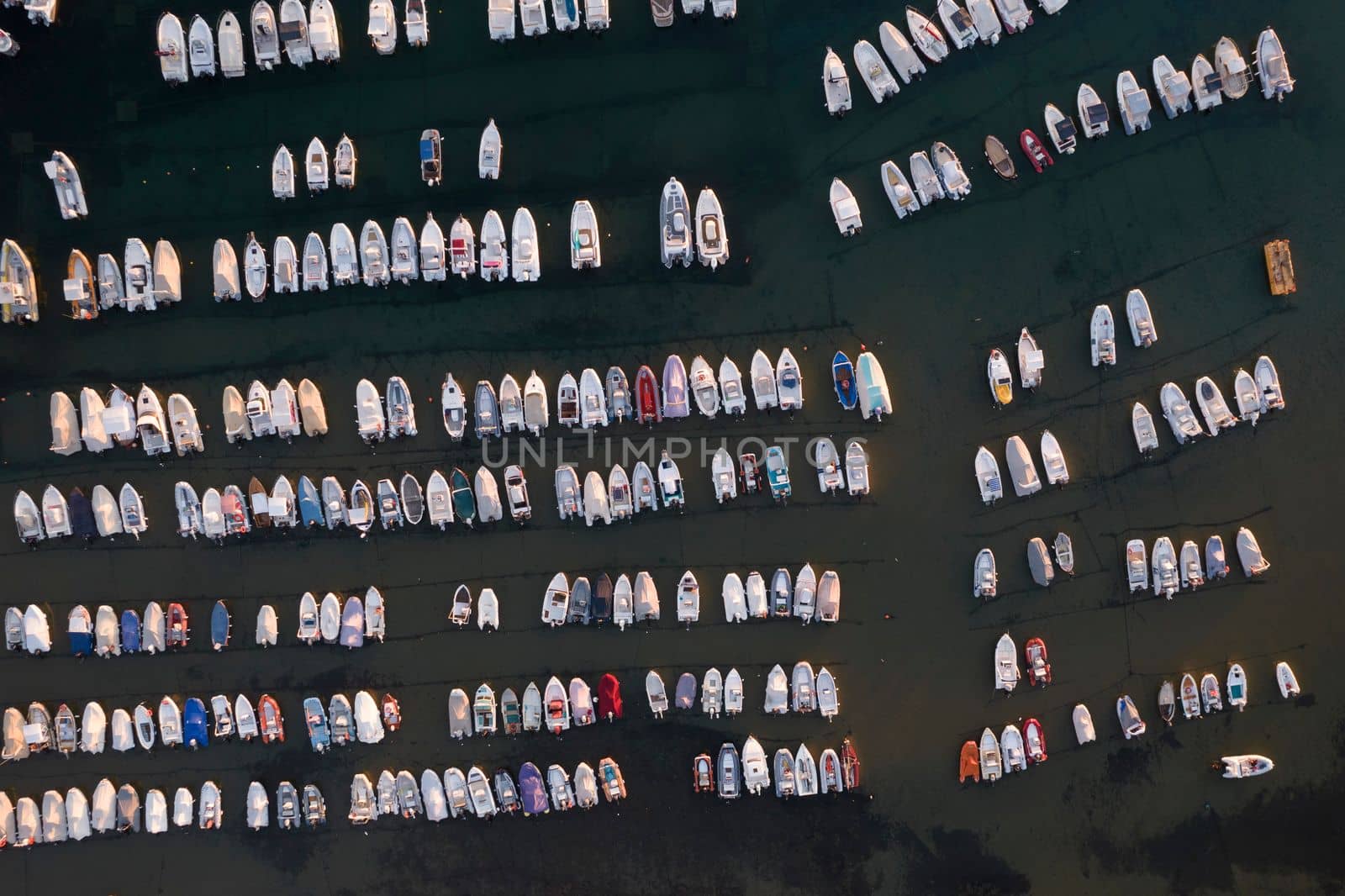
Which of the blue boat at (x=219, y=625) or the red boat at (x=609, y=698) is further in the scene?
the red boat at (x=609, y=698)

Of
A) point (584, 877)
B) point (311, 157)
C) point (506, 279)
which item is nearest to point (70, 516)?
point (311, 157)

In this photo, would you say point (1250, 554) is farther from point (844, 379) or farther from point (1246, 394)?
point (844, 379)

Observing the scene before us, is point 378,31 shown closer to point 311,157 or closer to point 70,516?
point 311,157

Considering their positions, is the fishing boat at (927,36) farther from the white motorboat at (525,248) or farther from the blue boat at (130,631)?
the blue boat at (130,631)

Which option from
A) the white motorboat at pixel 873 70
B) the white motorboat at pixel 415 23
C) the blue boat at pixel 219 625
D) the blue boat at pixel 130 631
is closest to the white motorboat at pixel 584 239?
the white motorboat at pixel 415 23

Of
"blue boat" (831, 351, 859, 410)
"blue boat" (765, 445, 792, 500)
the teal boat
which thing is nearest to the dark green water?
"blue boat" (831, 351, 859, 410)

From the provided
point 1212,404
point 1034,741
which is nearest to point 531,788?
point 1034,741
